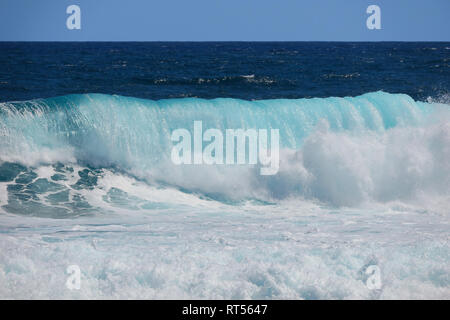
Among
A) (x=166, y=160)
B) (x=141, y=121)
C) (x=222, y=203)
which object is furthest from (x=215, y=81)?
(x=222, y=203)

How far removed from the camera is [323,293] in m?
5.88

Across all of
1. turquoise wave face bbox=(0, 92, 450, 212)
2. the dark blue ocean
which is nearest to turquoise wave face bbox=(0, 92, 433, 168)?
turquoise wave face bbox=(0, 92, 450, 212)

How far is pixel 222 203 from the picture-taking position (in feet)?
34.3

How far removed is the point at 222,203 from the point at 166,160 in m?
1.94

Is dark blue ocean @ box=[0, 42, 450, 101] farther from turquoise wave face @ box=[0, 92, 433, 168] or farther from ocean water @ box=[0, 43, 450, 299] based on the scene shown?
turquoise wave face @ box=[0, 92, 433, 168]

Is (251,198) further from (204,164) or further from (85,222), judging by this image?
(85,222)

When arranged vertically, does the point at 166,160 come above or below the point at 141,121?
below

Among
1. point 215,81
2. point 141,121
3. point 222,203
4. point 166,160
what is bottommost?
point 222,203

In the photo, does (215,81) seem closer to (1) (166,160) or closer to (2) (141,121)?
(2) (141,121)

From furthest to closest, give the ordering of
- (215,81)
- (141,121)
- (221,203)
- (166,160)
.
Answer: (215,81)
(141,121)
(166,160)
(221,203)

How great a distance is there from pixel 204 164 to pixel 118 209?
252 centimetres

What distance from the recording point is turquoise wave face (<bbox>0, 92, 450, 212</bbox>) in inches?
416
